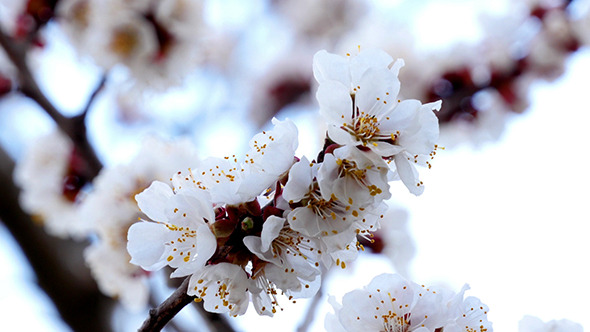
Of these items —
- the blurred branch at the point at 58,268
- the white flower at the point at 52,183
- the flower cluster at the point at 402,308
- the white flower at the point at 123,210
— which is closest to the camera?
the flower cluster at the point at 402,308

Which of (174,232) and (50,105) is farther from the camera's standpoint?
(50,105)

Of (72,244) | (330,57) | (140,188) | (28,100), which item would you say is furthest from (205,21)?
(330,57)

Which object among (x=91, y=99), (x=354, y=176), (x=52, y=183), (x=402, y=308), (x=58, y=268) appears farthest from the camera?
(x=58, y=268)

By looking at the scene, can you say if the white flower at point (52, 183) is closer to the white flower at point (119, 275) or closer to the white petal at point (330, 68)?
the white flower at point (119, 275)

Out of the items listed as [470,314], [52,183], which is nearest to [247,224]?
[470,314]

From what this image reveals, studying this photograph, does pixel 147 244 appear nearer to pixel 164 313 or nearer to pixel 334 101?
pixel 164 313

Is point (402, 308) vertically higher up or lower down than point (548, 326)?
lower down

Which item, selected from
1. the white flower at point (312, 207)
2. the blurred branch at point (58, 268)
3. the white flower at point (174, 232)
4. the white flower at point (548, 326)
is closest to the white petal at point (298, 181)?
the white flower at point (312, 207)
